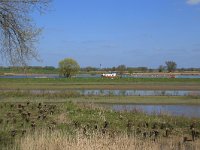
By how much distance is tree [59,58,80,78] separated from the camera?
345 feet

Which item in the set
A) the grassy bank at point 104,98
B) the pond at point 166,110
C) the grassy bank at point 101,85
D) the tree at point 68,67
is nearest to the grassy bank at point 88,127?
the pond at point 166,110

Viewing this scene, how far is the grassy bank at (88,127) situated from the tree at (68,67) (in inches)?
3072

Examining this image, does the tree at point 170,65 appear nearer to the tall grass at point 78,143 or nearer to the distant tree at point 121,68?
the distant tree at point 121,68

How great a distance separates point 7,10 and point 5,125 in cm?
720

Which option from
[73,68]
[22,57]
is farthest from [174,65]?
[22,57]

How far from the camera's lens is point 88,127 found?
18.1 metres

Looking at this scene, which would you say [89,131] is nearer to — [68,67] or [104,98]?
[104,98]

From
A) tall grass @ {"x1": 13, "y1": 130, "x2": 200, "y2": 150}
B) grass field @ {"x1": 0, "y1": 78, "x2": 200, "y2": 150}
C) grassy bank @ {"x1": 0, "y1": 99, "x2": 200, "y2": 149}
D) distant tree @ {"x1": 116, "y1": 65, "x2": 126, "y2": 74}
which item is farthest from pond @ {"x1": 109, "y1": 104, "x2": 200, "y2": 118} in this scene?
distant tree @ {"x1": 116, "y1": 65, "x2": 126, "y2": 74}

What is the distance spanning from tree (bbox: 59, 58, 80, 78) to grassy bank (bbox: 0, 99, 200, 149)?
3072 inches

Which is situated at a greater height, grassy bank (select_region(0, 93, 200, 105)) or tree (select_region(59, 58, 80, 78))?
tree (select_region(59, 58, 80, 78))

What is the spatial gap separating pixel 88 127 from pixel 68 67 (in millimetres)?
89184

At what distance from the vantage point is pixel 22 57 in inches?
536

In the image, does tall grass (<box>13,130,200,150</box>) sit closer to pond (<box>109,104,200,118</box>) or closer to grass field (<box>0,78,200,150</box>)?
grass field (<box>0,78,200,150</box>)

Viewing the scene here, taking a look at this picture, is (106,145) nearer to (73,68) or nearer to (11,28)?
(11,28)
